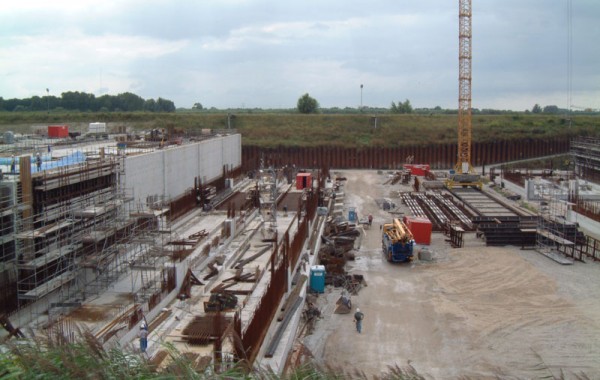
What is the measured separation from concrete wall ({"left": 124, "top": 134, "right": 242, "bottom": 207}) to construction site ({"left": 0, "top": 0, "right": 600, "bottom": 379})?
141mm

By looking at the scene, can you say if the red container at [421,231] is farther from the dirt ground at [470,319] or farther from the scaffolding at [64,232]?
the scaffolding at [64,232]

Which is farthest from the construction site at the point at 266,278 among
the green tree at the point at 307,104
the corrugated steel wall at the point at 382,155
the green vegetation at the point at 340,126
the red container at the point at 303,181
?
the green tree at the point at 307,104

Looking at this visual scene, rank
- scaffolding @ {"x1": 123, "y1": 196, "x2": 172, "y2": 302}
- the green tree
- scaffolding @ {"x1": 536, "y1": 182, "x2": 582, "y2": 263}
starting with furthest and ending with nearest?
the green tree
scaffolding @ {"x1": 536, "y1": 182, "x2": 582, "y2": 263}
scaffolding @ {"x1": 123, "y1": 196, "x2": 172, "y2": 302}

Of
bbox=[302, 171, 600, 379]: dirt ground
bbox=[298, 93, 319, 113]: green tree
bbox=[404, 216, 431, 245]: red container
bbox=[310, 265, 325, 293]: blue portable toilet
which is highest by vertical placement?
bbox=[298, 93, 319, 113]: green tree

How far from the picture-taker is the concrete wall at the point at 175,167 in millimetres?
21969

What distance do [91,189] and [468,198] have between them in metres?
26.4

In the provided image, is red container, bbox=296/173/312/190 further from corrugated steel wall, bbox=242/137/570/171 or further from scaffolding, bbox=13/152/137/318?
scaffolding, bbox=13/152/137/318

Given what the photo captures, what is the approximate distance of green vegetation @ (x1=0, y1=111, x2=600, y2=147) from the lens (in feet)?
190

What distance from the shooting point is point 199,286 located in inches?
664

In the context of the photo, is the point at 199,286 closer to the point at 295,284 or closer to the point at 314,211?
the point at 295,284

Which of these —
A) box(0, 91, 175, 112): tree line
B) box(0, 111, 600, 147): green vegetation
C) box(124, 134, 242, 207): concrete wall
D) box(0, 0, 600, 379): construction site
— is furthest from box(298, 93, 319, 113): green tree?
box(0, 0, 600, 379): construction site

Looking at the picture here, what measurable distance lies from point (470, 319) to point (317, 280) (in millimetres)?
4915

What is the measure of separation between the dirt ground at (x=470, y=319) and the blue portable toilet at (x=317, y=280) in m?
0.34

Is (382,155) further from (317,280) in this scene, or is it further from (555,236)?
(317,280)
